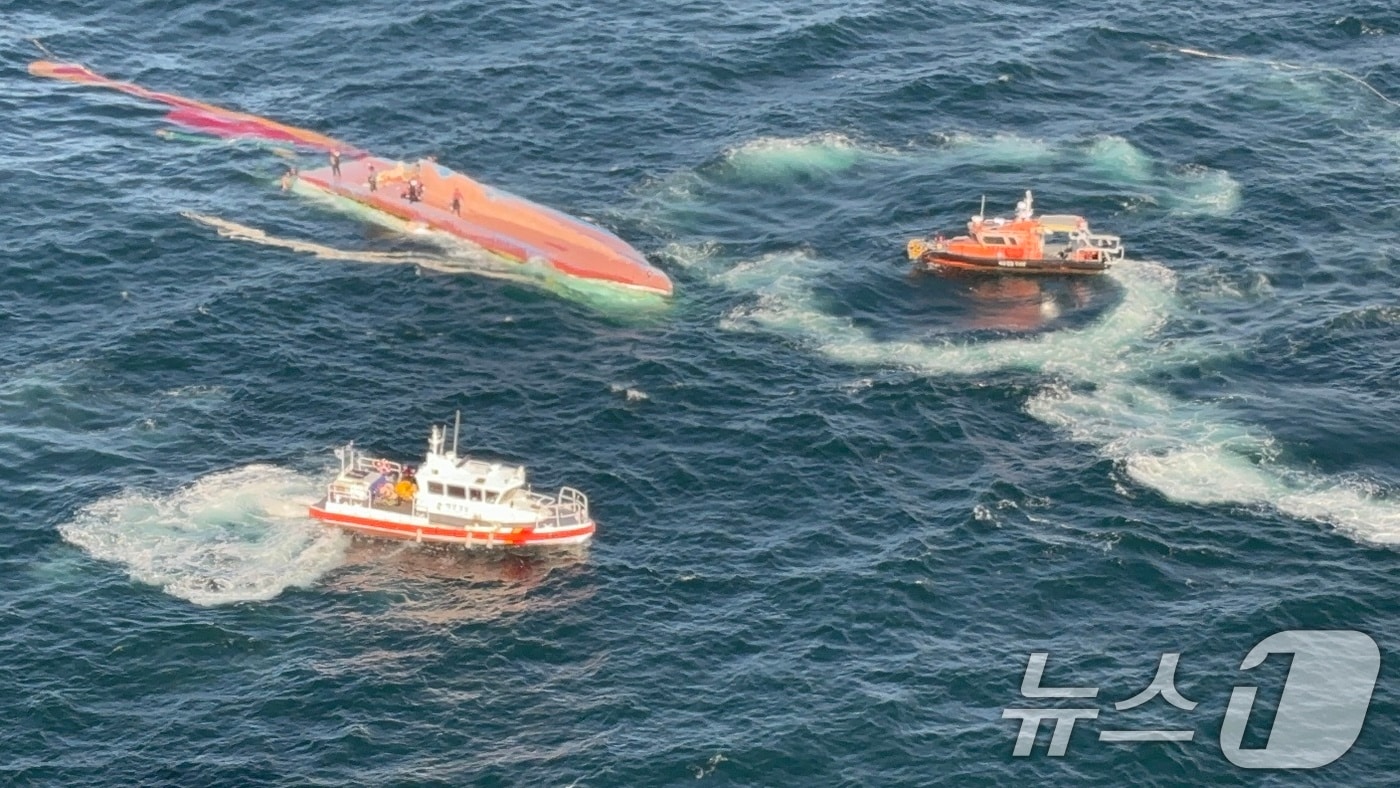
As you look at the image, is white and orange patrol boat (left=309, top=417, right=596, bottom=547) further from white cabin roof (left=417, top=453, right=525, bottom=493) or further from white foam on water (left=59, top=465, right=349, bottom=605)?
white foam on water (left=59, top=465, right=349, bottom=605)

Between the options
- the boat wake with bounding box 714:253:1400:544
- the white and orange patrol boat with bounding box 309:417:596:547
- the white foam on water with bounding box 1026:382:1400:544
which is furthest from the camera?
the boat wake with bounding box 714:253:1400:544

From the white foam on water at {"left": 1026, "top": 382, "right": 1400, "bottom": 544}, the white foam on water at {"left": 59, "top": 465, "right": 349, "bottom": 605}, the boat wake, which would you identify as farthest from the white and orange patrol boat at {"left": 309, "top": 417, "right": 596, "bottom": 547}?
the white foam on water at {"left": 1026, "top": 382, "right": 1400, "bottom": 544}

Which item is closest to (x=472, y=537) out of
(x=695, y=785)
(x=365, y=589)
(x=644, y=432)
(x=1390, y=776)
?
(x=365, y=589)

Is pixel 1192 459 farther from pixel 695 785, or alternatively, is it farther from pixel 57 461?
pixel 57 461

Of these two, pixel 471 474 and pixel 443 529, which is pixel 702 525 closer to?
pixel 471 474

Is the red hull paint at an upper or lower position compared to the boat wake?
lower

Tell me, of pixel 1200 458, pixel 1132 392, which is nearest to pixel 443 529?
pixel 1132 392

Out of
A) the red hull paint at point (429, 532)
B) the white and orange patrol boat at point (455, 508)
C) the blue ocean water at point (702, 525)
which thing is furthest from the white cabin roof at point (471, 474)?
the blue ocean water at point (702, 525)
